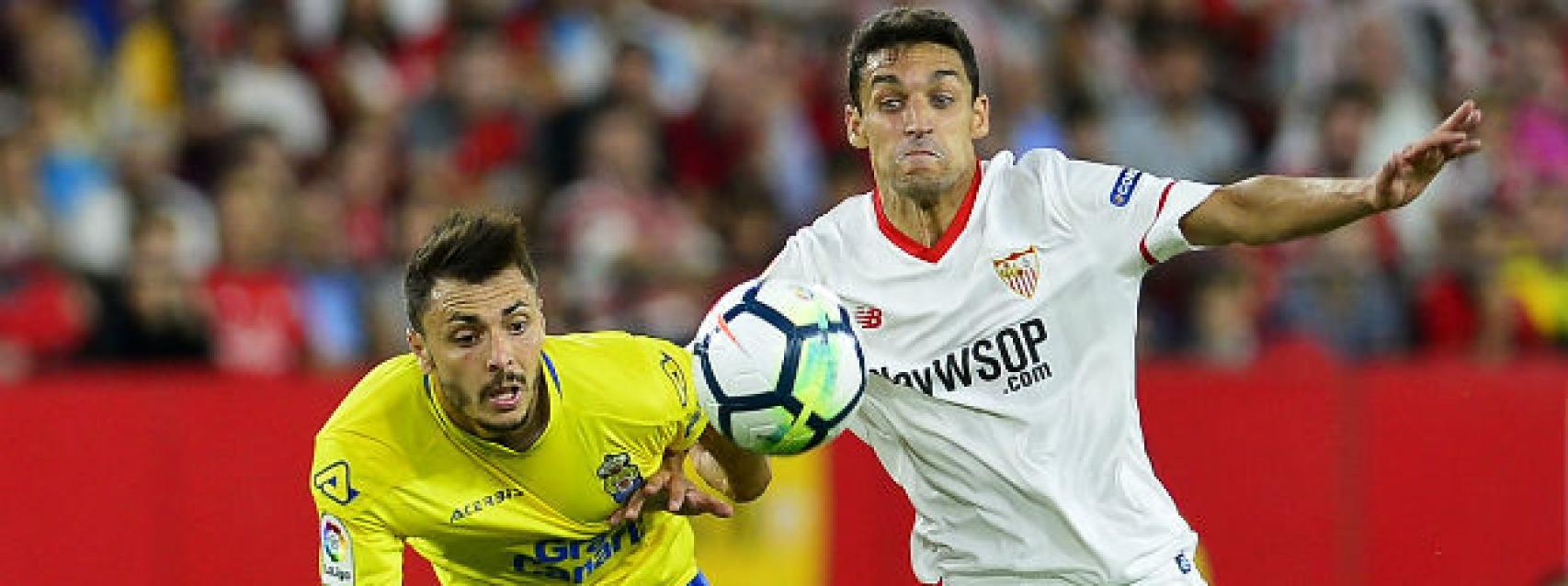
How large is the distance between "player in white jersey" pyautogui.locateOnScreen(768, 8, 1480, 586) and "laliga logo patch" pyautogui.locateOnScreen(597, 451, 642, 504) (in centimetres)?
68

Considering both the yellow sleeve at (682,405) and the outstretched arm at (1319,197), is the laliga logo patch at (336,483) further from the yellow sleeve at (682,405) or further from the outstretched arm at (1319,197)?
the outstretched arm at (1319,197)

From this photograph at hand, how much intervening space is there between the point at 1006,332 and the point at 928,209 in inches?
15.5

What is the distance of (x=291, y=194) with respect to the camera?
39.0 feet

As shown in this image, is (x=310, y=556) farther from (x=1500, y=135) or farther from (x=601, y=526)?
(x=1500, y=135)

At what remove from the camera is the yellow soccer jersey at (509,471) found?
6859 mm

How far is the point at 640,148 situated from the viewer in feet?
41.5

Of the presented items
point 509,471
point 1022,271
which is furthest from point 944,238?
point 509,471

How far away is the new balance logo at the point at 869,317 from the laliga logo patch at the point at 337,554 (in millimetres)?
1418

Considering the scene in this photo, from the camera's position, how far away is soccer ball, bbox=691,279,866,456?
630 centimetres

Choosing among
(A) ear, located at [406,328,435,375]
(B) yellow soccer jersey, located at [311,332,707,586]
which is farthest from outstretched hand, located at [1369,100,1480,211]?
(A) ear, located at [406,328,435,375]

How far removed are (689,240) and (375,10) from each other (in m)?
2.20

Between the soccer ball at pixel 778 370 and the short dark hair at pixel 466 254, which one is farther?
the short dark hair at pixel 466 254

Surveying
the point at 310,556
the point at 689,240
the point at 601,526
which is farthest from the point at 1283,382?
the point at 601,526

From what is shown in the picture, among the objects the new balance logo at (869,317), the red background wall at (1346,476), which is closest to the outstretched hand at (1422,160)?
the new balance logo at (869,317)
